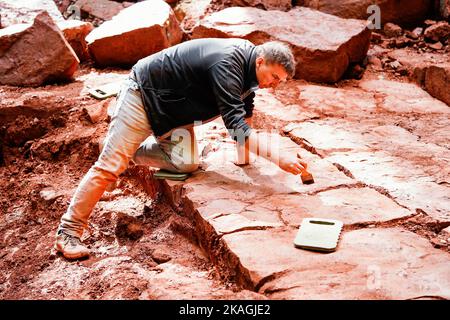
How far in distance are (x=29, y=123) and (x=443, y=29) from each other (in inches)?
199

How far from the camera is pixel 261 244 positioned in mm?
2496

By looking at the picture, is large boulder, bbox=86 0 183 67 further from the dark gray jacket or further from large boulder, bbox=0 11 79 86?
the dark gray jacket

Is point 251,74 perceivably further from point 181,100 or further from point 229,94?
point 181,100

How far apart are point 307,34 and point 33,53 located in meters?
2.96

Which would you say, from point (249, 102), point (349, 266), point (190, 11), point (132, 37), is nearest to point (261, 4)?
point (190, 11)

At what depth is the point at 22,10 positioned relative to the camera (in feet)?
20.7

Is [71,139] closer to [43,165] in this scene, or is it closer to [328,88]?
[43,165]

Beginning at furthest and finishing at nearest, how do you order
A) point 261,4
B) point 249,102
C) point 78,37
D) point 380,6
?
point 380,6 < point 261,4 < point 78,37 < point 249,102

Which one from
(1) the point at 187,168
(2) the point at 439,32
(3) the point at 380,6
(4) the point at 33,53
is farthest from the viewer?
(3) the point at 380,6

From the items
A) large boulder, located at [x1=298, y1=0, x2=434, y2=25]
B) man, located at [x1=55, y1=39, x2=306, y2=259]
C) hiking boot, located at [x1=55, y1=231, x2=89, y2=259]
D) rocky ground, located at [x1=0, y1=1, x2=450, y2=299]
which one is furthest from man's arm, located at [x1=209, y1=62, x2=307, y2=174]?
large boulder, located at [x1=298, y1=0, x2=434, y2=25]

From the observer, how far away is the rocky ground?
7.64 feet

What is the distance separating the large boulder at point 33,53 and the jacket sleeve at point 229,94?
2.80m

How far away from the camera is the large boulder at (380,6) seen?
6641 millimetres

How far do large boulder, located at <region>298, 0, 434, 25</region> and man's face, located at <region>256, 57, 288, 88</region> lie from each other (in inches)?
163
